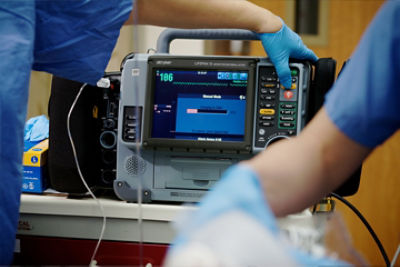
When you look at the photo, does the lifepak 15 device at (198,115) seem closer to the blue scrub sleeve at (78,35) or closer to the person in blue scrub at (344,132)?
the blue scrub sleeve at (78,35)

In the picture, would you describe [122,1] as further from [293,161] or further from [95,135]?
[293,161]

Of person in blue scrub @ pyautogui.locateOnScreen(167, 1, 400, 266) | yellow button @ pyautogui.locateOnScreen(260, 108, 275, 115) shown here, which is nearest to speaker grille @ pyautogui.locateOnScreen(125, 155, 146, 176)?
yellow button @ pyautogui.locateOnScreen(260, 108, 275, 115)

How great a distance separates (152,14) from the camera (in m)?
0.89

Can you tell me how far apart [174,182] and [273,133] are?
0.82 feet

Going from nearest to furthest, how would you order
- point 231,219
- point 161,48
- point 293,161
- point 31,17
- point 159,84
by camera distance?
point 231,219, point 293,161, point 31,17, point 159,84, point 161,48

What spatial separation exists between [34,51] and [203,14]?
13.9 inches

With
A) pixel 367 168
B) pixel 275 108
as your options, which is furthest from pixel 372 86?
pixel 367 168

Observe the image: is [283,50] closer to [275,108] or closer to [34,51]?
[275,108]

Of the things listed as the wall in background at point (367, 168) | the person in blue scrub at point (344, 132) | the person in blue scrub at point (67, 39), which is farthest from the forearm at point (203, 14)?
the wall in background at point (367, 168)

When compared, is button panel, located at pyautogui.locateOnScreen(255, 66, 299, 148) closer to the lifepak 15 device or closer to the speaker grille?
the lifepak 15 device

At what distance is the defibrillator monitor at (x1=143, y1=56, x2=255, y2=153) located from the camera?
0.88m

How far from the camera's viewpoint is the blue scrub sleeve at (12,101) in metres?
0.60

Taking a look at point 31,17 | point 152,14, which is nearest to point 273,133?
point 152,14

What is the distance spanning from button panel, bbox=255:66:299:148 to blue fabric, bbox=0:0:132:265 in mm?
332
